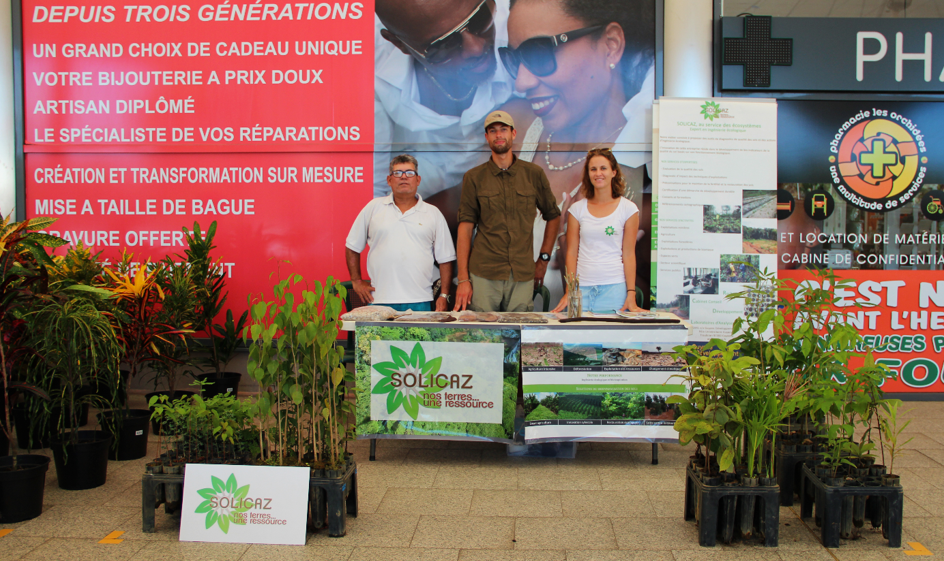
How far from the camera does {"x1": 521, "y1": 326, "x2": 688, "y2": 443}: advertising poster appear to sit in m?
3.67

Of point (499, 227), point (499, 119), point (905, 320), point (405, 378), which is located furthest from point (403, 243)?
point (905, 320)

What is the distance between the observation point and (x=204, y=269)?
4.97 m

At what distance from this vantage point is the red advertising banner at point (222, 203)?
Result: 18.0 ft

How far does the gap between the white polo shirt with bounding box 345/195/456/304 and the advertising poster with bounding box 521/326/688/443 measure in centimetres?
123

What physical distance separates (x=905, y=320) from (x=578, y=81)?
324 cm

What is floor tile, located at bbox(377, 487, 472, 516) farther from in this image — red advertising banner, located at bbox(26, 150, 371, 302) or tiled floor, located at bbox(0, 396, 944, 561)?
red advertising banner, located at bbox(26, 150, 371, 302)

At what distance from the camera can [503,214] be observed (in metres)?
4.57

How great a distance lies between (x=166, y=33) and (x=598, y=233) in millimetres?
3897

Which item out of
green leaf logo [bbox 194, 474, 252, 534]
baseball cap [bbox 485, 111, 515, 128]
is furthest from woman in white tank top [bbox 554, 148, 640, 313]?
green leaf logo [bbox 194, 474, 252, 534]

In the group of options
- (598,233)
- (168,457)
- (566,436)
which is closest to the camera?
(168,457)

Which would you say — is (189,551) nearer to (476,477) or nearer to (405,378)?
(405,378)

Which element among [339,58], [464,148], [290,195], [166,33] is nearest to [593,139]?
[464,148]

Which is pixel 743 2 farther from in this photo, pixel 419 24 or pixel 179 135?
pixel 179 135

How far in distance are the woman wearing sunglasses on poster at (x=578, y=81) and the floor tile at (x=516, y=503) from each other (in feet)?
7.85
